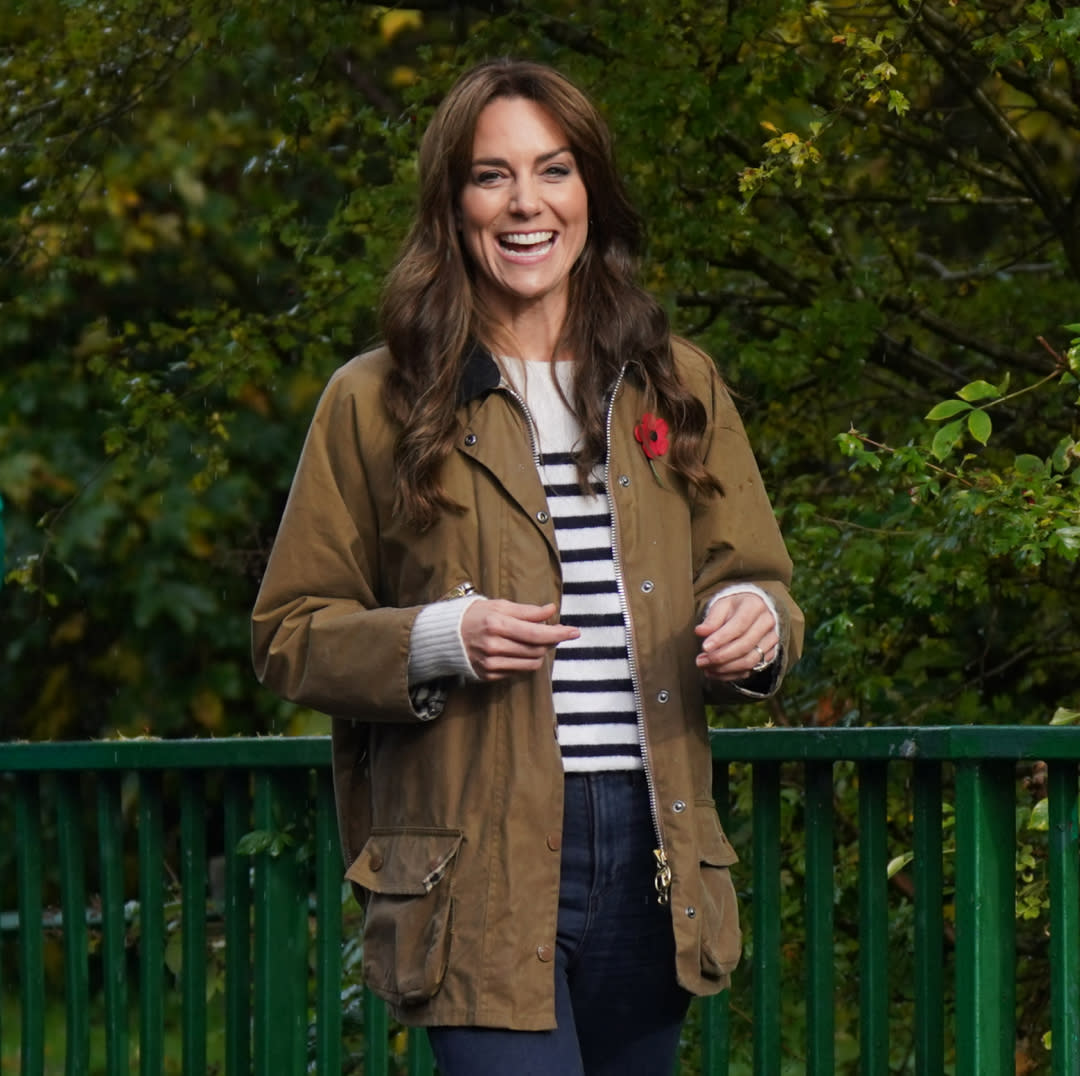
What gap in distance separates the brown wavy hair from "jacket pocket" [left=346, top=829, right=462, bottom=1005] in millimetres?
475

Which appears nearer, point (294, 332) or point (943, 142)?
point (943, 142)

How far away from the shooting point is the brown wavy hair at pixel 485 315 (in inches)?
101

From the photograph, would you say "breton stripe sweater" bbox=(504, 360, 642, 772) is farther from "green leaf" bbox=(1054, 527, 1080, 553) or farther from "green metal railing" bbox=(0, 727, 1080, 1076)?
"green leaf" bbox=(1054, 527, 1080, 553)

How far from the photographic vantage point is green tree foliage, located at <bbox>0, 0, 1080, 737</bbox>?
478cm

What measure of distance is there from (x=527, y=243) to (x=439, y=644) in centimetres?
55

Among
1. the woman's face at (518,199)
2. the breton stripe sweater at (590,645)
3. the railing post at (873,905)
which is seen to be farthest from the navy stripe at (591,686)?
the railing post at (873,905)

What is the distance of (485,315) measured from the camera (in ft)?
Answer: 8.73

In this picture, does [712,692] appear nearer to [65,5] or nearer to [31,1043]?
[31,1043]

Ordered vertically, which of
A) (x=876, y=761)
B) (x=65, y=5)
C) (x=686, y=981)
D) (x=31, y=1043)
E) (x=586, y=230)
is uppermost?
(x=65, y=5)

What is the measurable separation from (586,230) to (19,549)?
5977 millimetres

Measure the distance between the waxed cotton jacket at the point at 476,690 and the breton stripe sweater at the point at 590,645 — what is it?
0.02 meters

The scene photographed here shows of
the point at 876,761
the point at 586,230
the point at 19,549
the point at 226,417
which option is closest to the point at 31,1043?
the point at 876,761

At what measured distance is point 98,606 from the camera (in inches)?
351

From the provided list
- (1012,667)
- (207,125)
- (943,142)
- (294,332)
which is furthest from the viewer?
(207,125)
